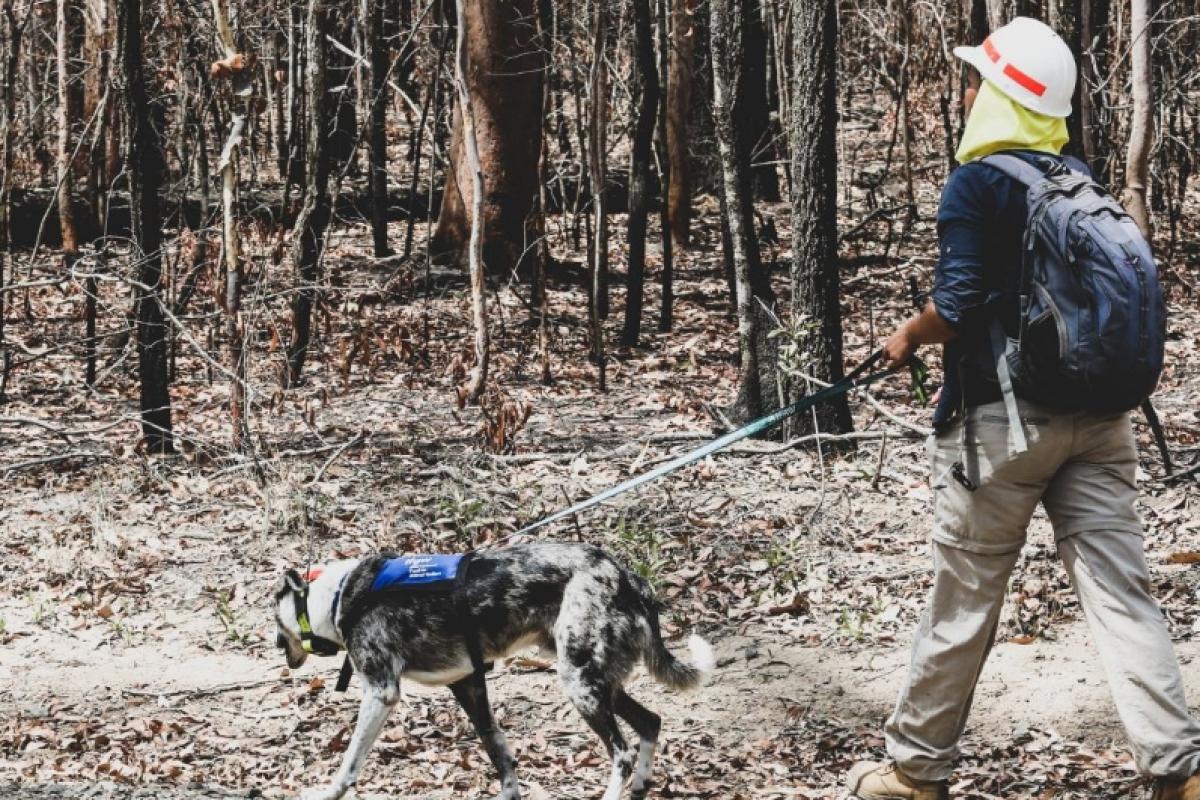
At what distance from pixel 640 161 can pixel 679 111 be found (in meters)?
4.64

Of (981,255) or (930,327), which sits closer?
(981,255)

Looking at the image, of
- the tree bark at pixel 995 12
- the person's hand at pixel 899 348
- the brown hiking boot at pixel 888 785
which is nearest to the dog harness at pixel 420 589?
the brown hiking boot at pixel 888 785

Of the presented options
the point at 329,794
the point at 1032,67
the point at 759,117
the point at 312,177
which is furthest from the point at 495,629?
the point at 759,117

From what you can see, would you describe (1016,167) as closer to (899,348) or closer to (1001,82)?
(1001,82)

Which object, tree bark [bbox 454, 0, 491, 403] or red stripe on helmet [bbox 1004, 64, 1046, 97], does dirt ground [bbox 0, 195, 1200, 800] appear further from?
red stripe on helmet [bbox 1004, 64, 1046, 97]

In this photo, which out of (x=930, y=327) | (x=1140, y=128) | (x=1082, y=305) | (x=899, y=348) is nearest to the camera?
(x=1082, y=305)

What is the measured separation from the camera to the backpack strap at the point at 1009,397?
174 inches

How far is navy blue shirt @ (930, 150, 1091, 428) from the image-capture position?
4.43 meters

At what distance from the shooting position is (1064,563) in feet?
A: 15.1

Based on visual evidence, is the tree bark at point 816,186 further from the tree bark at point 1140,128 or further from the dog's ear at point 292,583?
the dog's ear at point 292,583

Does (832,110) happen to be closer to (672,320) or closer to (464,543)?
(464,543)

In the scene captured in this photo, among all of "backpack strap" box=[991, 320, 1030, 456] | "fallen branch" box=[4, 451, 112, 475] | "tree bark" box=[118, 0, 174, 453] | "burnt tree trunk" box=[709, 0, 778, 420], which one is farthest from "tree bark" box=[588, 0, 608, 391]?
"backpack strap" box=[991, 320, 1030, 456]

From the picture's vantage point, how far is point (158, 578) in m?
9.02

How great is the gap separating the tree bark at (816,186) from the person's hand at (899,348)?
497 cm
